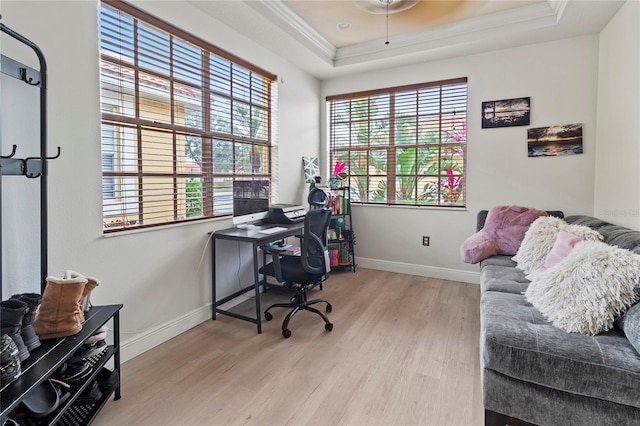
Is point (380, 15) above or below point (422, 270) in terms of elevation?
above

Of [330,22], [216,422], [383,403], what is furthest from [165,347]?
[330,22]

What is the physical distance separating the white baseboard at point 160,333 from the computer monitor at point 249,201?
80cm

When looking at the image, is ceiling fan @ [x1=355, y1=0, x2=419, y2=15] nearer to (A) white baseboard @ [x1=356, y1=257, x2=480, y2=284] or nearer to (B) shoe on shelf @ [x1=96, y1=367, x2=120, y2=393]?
(A) white baseboard @ [x1=356, y1=257, x2=480, y2=284]

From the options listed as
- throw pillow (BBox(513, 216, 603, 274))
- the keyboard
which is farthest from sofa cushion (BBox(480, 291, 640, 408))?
the keyboard

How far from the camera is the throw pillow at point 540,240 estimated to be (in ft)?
7.74

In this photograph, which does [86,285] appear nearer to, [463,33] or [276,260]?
[276,260]

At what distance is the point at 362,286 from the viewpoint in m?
3.67

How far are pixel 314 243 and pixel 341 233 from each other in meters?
1.68

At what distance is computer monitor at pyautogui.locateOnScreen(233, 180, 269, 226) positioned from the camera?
2.86 metres

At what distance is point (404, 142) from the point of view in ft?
13.5

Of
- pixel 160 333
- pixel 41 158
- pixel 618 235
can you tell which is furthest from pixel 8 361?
pixel 618 235

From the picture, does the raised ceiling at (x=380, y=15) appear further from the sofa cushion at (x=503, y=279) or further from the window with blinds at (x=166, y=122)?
the sofa cushion at (x=503, y=279)

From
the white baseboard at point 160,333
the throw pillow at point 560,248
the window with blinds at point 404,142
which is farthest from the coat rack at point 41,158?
the window with blinds at point 404,142

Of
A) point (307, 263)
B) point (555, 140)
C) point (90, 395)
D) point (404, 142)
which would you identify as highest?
point (404, 142)
